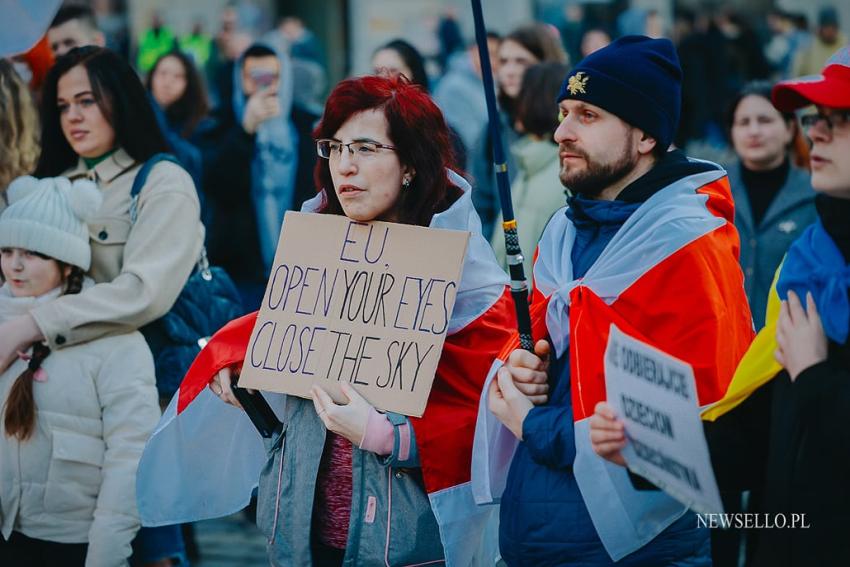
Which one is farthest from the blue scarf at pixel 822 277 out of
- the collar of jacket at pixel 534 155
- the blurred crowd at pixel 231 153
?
the collar of jacket at pixel 534 155

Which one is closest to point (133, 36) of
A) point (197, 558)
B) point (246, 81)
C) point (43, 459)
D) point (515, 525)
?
point (246, 81)

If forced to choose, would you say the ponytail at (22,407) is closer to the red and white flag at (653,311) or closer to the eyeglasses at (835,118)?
the red and white flag at (653,311)

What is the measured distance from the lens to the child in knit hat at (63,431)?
171 inches

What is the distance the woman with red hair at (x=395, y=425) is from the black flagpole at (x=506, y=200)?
310 mm

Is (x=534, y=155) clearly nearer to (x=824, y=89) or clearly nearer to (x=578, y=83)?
(x=578, y=83)

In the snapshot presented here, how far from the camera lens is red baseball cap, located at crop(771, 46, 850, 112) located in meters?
2.74

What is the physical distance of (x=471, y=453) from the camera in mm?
3568

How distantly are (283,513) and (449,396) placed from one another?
1.89ft

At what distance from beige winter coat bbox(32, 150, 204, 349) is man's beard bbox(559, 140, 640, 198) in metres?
1.77

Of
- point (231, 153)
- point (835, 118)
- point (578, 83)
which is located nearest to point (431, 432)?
point (578, 83)

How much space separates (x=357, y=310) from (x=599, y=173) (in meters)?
A: 0.78

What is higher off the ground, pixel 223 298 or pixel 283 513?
pixel 223 298

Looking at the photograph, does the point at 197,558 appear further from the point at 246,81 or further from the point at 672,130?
the point at 672,130

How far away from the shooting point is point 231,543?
6.75 metres
